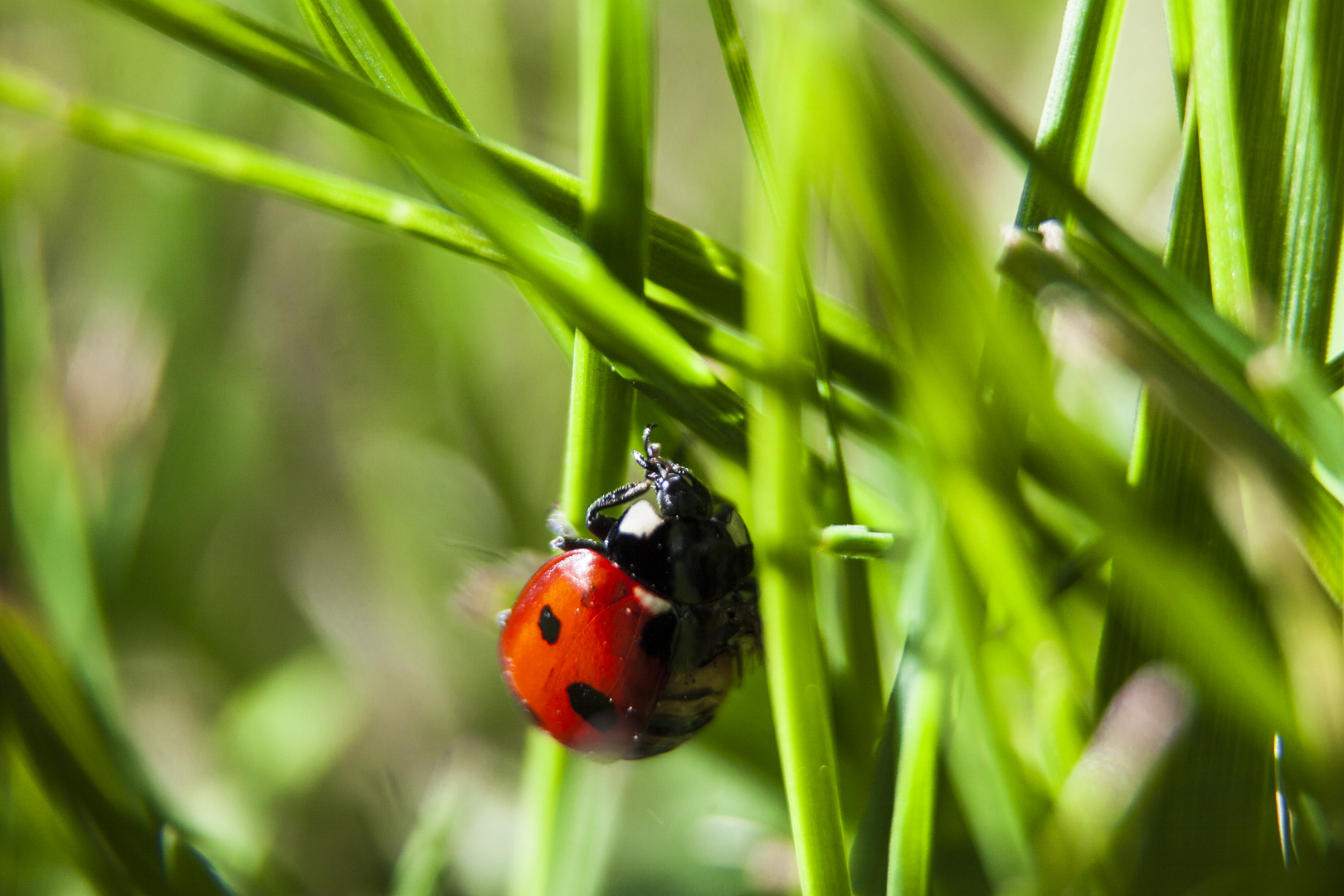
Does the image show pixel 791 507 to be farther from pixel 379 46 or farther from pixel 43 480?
pixel 43 480

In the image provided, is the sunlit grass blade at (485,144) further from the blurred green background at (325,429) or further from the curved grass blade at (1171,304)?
the blurred green background at (325,429)

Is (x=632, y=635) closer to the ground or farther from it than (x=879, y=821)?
farther from it

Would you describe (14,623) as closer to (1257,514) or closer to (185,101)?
(1257,514)

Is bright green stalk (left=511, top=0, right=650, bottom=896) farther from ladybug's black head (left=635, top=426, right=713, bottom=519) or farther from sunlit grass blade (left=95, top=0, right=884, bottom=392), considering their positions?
ladybug's black head (left=635, top=426, right=713, bottom=519)

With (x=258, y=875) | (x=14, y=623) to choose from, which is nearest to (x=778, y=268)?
(x=14, y=623)

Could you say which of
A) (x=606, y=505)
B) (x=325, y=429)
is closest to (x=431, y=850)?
(x=606, y=505)

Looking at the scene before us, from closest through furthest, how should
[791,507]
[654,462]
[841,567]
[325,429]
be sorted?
[791,507] < [841,567] < [654,462] < [325,429]

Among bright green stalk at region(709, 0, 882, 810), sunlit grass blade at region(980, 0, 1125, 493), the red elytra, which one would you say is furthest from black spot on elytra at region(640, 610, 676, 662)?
sunlit grass blade at region(980, 0, 1125, 493)

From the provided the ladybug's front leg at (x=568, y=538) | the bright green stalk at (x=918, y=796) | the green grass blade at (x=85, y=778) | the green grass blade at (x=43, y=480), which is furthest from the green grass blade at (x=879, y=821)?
the green grass blade at (x=43, y=480)
